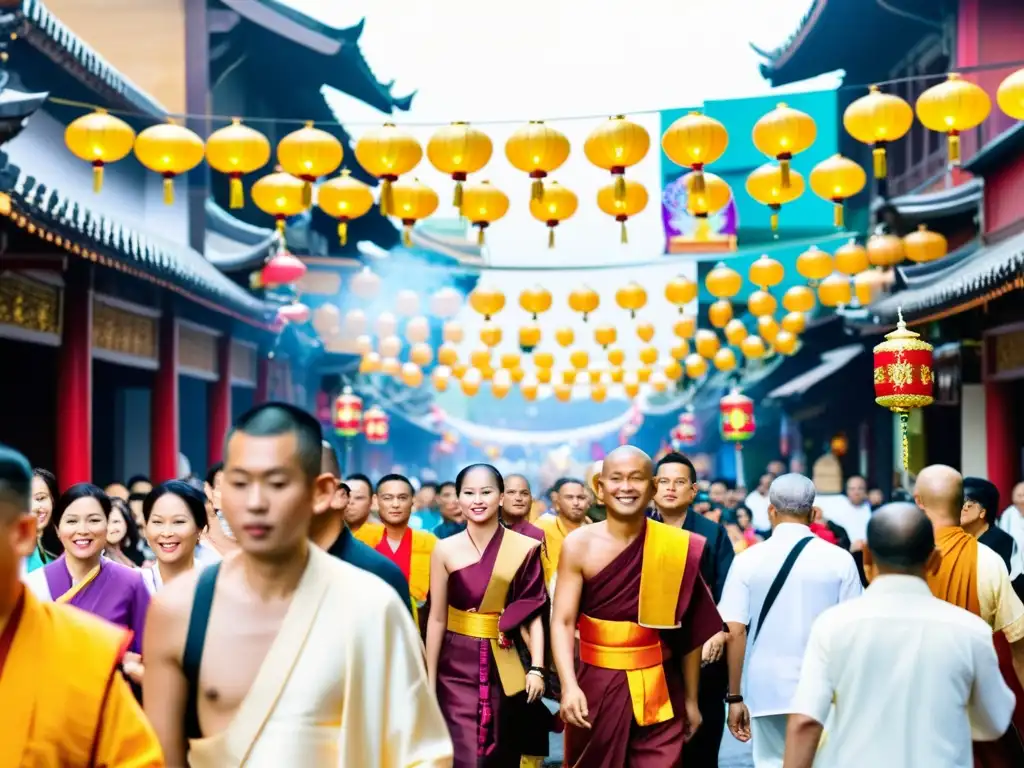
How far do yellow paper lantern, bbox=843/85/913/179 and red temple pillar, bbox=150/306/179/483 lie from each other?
28.8 feet

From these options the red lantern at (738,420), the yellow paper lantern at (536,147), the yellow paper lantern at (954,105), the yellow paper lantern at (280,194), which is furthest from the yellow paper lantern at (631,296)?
the yellow paper lantern at (954,105)

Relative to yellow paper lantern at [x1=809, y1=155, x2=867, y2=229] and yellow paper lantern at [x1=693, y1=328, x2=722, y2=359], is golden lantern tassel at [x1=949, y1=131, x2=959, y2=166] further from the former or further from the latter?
yellow paper lantern at [x1=693, y1=328, x2=722, y2=359]

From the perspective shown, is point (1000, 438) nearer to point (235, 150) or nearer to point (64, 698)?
point (235, 150)

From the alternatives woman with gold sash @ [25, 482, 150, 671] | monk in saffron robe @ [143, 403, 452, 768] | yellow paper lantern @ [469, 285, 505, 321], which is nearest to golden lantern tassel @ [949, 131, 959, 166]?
woman with gold sash @ [25, 482, 150, 671]

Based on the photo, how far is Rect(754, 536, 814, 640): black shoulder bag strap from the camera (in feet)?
20.4

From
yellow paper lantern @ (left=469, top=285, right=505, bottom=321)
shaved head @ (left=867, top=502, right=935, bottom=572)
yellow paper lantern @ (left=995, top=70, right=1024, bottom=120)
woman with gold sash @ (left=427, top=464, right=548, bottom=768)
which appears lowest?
woman with gold sash @ (left=427, top=464, right=548, bottom=768)

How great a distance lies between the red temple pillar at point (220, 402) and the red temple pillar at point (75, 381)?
6.42 meters

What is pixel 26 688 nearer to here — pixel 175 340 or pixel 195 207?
pixel 175 340

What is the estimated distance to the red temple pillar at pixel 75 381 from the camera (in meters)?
12.3

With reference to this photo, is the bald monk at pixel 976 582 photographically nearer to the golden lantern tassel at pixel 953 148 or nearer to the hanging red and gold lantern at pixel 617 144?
the golden lantern tassel at pixel 953 148

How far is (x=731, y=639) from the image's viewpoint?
6348 millimetres

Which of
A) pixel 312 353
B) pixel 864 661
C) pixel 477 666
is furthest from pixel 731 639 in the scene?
pixel 312 353

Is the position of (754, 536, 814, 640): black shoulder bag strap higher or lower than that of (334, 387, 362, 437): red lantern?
lower

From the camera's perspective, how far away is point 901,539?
4.02 meters
